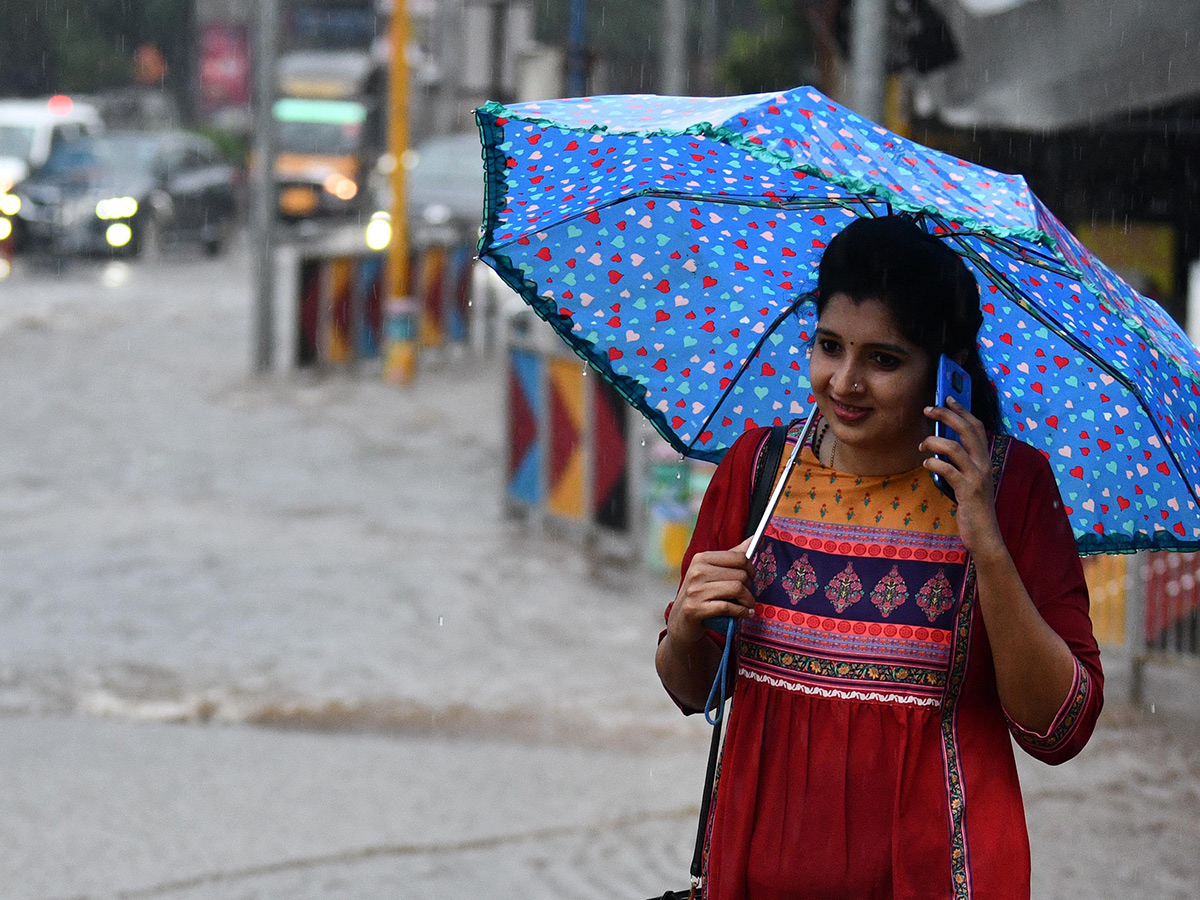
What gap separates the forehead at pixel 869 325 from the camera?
223 cm

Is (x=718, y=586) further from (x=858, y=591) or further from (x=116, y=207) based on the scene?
(x=116, y=207)

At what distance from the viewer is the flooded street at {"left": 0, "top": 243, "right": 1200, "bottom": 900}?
4711 mm

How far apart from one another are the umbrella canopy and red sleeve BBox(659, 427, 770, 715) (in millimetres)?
414

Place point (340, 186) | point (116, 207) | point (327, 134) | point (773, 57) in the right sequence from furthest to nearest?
1. point (327, 134)
2. point (340, 186)
3. point (773, 57)
4. point (116, 207)

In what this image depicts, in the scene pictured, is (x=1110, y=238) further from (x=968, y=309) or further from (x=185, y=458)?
(x=968, y=309)

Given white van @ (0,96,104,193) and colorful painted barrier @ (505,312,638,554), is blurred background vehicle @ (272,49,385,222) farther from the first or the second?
colorful painted barrier @ (505,312,638,554)

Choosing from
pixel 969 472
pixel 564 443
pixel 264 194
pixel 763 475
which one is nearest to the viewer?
pixel 969 472

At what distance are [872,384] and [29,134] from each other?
957 inches

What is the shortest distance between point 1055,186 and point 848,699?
26.0ft

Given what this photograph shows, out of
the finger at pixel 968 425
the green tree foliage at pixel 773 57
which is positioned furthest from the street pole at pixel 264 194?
the green tree foliage at pixel 773 57

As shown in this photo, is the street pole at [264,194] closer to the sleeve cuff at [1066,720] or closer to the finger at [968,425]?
the finger at [968,425]

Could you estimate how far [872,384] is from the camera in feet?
7.34

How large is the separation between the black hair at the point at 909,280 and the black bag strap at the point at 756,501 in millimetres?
212

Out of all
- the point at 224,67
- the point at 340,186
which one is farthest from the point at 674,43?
the point at 224,67
